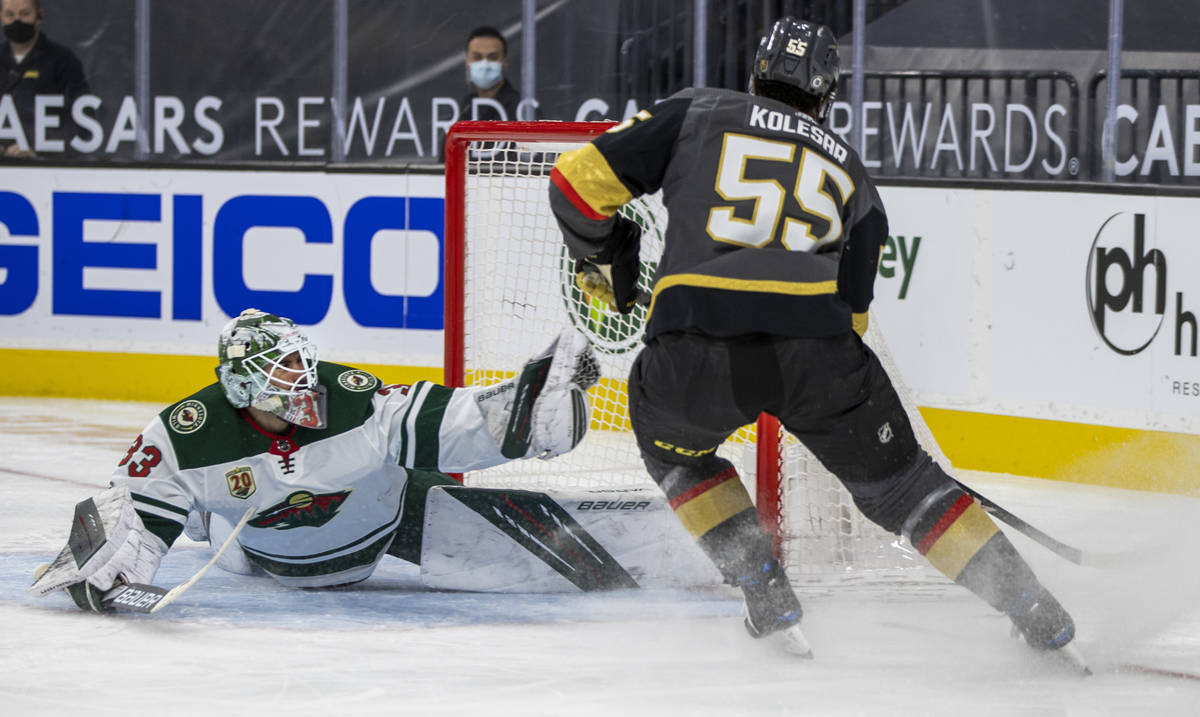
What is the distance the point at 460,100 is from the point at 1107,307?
9.47 ft

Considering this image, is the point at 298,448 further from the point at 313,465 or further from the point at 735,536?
the point at 735,536

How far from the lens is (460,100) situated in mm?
6500

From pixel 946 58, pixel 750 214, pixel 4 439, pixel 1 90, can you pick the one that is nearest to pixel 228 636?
pixel 750 214

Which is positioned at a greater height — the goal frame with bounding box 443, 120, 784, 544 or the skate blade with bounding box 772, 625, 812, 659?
the goal frame with bounding box 443, 120, 784, 544

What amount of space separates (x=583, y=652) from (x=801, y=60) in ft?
3.64

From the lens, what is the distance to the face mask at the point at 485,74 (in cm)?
640

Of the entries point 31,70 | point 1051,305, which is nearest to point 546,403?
point 1051,305

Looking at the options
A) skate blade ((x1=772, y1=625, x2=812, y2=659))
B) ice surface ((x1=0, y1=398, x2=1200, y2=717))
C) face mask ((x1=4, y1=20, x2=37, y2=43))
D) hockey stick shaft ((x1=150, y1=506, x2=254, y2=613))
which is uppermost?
face mask ((x1=4, y1=20, x2=37, y2=43))

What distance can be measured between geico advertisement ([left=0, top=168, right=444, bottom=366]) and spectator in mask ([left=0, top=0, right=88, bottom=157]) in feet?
1.06

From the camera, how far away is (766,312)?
2.50m

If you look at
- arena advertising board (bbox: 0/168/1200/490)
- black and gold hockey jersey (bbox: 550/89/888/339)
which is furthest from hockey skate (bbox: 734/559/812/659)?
arena advertising board (bbox: 0/168/1200/490)

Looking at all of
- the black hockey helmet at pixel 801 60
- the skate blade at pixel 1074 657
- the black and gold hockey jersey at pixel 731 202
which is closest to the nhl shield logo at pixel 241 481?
the black and gold hockey jersey at pixel 731 202

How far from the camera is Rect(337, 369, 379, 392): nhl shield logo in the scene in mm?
3123

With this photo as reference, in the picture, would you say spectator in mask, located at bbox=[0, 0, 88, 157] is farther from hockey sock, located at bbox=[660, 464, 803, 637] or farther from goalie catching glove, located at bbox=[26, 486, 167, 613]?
hockey sock, located at bbox=[660, 464, 803, 637]
